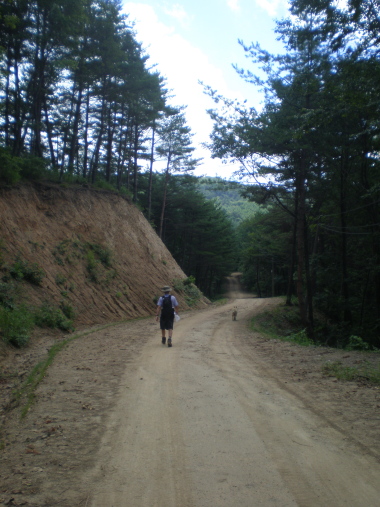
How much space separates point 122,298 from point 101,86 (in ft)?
56.7

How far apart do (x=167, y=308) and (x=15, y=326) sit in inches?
183

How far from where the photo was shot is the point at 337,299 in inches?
1055

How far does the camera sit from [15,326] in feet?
38.6

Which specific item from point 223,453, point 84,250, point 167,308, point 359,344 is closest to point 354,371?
point 223,453

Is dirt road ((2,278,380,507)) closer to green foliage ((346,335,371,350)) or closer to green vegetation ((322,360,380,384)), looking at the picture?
green vegetation ((322,360,380,384))

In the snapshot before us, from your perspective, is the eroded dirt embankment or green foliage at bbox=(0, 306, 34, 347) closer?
green foliage at bbox=(0, 306, 34, 347)

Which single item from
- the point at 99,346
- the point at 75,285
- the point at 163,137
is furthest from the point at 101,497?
the point at 163,137

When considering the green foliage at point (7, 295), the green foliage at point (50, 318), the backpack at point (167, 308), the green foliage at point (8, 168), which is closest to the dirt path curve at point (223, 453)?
the backpack at point (167, 308)

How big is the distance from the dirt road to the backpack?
12.6 ft

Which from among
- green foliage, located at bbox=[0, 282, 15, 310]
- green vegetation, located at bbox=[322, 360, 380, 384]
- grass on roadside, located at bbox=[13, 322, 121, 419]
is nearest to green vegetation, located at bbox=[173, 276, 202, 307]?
green foliage, located at bbox=[0, 282, 15, 310]

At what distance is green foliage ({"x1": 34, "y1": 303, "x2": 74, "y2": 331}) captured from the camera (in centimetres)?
1414

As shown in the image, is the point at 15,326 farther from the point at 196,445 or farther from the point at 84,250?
the point at 84,250

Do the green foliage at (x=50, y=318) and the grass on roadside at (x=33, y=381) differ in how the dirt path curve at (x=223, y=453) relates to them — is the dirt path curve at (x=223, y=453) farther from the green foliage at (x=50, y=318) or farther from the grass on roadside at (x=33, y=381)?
the green foliage at (x=50, y=318)

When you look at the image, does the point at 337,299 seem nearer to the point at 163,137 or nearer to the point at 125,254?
the point at 125,254
